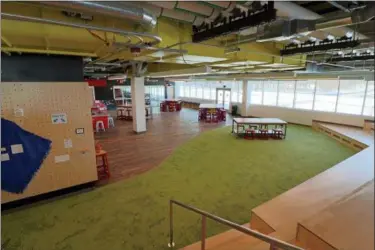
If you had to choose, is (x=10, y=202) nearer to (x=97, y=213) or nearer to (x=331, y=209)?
(x=97, y=213)

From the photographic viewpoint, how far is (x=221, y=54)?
4.28 m

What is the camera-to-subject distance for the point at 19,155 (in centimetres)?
373

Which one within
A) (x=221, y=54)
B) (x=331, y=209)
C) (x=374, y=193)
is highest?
(x=221, y=54)

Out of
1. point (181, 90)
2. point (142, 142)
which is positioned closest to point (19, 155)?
point (142, 142)

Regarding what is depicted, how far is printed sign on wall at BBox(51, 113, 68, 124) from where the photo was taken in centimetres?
396

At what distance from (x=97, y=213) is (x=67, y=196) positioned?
96 centimetres

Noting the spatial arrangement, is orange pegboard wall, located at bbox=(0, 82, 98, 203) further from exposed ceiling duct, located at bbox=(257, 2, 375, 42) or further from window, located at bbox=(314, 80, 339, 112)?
window, located at bbox=(314, 80, 339, 112)

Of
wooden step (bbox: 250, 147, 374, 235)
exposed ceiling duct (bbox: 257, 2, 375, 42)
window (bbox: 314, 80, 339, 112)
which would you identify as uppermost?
exposed ceiling duct (bbox: 257, 2, 375, 42)

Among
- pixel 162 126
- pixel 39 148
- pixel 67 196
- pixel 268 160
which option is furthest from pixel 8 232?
pixel 162 126

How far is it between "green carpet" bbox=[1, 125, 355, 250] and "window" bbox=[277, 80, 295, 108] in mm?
5472

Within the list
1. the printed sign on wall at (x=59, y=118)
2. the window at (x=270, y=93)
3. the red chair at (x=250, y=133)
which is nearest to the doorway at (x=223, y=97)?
the window at (x=270, y=93)

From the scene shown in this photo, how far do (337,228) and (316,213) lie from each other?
584 millimetres

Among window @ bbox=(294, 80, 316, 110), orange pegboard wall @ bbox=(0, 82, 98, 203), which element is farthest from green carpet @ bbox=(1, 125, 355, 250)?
window @ bbox=(294, 80, 316, 110)

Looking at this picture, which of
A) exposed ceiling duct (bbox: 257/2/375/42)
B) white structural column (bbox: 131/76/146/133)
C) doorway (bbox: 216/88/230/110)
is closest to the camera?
exposed ceiling duct (bbox: 257/2/375/42)
